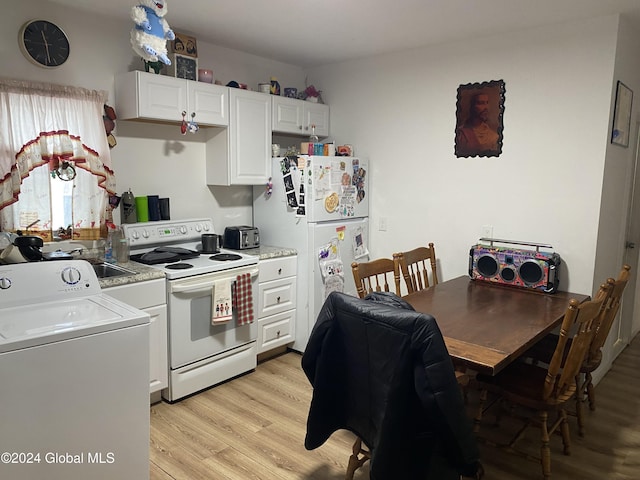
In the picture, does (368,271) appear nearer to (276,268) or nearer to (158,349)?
(276,268)

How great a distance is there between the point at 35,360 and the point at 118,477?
669 mm

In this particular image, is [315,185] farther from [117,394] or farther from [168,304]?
[117,394]

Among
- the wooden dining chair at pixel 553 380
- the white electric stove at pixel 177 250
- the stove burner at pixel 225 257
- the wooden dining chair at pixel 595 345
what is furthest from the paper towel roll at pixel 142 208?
the wooden dining chair at pixel 595 345

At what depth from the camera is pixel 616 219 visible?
3.35 metres

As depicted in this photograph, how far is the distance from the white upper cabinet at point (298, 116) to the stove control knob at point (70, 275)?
2000 mm

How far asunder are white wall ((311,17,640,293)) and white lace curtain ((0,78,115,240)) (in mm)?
2085

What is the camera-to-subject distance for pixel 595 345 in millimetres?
2588

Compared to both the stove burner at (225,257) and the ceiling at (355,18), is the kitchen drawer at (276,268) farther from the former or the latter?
the ceiling at (355,18)

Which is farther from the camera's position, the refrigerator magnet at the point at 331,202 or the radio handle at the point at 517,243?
the refrigerator magnet at the point at 331,202

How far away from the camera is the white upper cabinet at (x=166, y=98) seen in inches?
116

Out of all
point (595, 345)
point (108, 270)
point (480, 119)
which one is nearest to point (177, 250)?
point (108, 270)

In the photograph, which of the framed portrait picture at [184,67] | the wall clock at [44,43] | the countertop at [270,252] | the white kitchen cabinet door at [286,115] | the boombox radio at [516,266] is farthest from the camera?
the white kitchen cabinet door at [286,115]

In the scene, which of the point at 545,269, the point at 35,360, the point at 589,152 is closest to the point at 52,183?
the point at 35,360

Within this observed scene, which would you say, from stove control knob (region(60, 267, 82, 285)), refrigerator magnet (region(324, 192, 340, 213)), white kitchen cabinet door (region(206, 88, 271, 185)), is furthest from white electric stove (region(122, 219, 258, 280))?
refrigerator magnet (region(324, 192, 340, 213))
